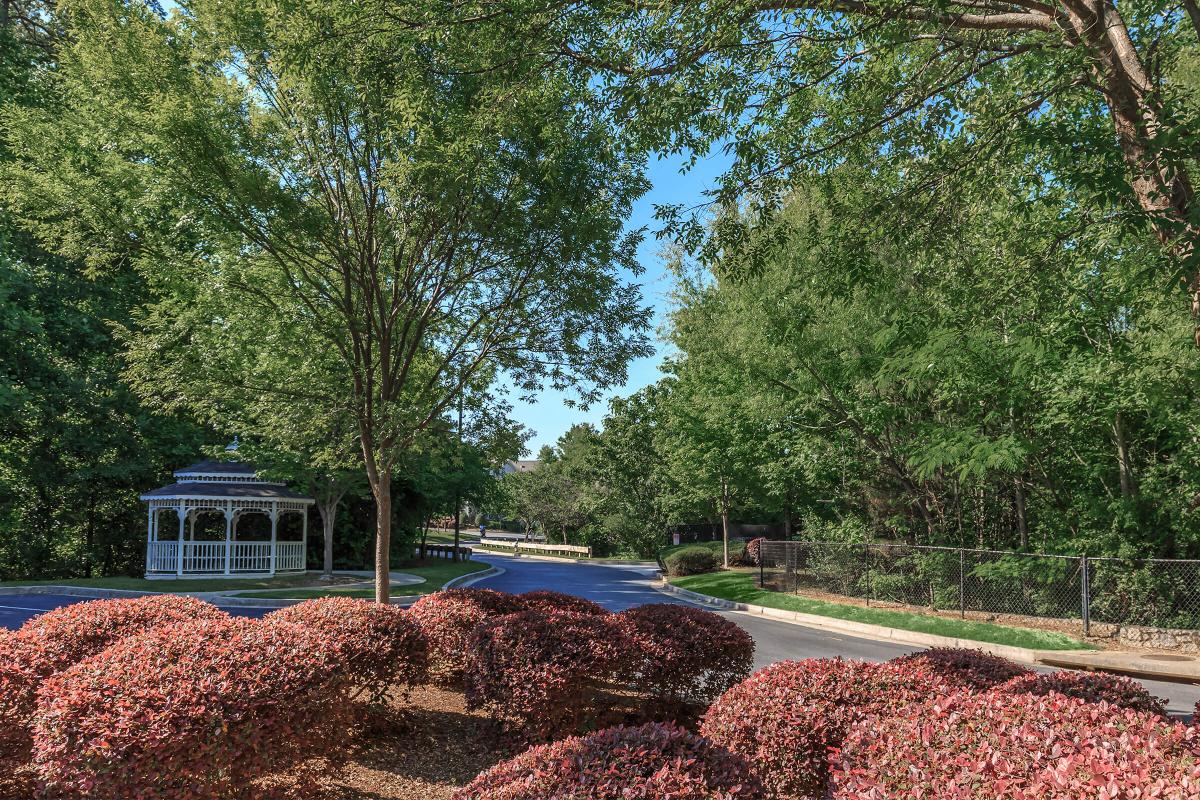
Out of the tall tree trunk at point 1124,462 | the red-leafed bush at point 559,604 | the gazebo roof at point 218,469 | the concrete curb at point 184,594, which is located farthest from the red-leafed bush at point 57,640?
the gazebo roof at point 218,469

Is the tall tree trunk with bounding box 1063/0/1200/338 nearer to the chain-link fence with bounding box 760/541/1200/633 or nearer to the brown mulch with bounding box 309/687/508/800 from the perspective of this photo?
the brown mulch with bounding box 309/687/508/800

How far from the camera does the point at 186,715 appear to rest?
3.72 meters

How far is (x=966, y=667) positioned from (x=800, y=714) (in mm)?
1646

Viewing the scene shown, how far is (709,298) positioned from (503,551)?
101 ft

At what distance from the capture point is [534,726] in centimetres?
532

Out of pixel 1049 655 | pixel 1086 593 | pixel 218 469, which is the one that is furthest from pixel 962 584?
pixel 218 469

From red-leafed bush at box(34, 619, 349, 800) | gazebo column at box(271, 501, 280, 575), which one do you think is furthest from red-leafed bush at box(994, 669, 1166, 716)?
gazebo column at box(271, 501, 280, 575)

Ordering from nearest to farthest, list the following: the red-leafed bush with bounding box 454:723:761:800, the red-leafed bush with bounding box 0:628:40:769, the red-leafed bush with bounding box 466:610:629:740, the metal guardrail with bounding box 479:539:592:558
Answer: the red-leafed bush with bounding box 454:723:761:800 < the red-leafed bush with bounding box 0:628:40:769 < the red-leafed bush with bounding box 466:610:629:740 < the metal guardrail with bounding box 479:539:592:558

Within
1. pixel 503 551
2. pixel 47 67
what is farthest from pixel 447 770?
pixel 503 551

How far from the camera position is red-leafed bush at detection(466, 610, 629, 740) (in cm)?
529

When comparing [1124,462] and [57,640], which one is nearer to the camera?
[57,640]

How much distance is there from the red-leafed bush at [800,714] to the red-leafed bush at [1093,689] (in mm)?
508

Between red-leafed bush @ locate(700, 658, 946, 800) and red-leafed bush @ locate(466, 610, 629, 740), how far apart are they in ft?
4.52

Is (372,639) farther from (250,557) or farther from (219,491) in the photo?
(250,557)
